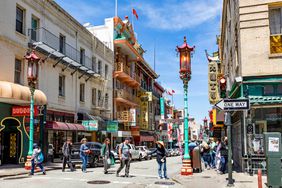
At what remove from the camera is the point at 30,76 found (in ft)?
60.2

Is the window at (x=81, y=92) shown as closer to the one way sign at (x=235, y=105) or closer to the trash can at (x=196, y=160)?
the trash can at (x=196, y=160)

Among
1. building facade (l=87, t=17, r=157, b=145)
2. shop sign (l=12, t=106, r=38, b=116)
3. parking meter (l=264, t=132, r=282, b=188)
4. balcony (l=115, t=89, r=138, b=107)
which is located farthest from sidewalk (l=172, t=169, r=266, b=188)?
balcony (l=115, t=89, r=138, b=107)

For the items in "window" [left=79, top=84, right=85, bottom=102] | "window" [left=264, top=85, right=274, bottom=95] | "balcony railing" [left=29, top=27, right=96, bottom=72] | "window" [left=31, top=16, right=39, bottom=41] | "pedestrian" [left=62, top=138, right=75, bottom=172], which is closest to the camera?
"window" [left=264, top=85, right=274, bottom=95]

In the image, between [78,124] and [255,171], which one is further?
[78,124]

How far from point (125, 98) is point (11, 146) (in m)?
22.2

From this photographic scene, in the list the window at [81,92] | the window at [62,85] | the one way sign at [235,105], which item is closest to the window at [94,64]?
the window at [81,92]

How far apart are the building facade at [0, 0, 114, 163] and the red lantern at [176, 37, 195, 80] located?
914 cm

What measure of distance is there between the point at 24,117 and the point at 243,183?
14.5 metres

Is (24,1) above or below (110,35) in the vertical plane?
below

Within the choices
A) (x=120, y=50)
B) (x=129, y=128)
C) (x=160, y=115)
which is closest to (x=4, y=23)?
(x=120, y=50)

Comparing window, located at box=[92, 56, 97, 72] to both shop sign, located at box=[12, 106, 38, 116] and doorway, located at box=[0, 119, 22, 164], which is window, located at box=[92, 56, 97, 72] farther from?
shop sign, located at box=[12, 106, 38, 116]

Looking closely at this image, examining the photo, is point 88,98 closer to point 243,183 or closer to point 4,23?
point 4,23

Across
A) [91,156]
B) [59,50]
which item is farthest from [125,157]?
[59,50]

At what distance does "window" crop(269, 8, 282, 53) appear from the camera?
15102 mm
